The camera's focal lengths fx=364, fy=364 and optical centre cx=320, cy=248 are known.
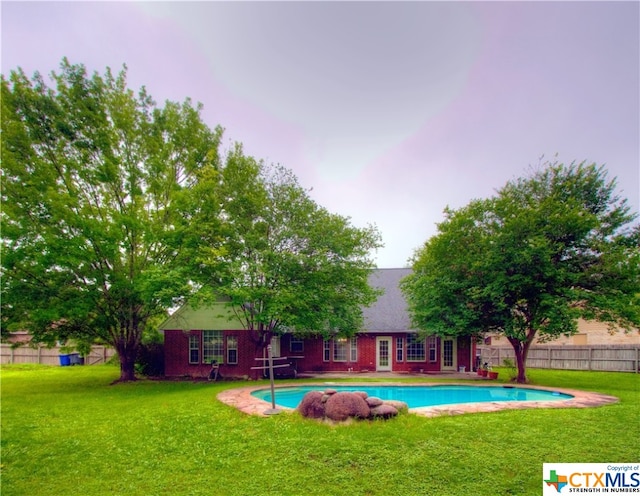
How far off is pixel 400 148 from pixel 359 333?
38.4 feet

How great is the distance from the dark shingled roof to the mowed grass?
1251 cm

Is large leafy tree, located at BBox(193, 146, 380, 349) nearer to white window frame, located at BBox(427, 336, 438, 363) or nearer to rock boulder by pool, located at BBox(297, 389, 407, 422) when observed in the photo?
white window frame, located at BBox(427, 336, 438, 363)

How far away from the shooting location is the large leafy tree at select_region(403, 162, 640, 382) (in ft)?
46.8

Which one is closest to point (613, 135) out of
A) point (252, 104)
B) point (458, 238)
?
point (458, 238)

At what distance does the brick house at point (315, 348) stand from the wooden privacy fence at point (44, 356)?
10.0 meters

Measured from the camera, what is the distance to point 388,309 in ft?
77.5

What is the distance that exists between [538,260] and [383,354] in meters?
10.7

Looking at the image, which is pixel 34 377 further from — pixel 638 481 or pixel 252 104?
pixel 638 481

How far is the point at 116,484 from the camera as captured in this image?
5.68 m

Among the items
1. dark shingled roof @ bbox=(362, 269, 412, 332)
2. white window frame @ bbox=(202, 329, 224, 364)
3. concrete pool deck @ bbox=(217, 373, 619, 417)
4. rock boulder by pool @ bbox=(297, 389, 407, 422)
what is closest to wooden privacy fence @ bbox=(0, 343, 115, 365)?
white window frame @ bbox=(202, 329, 224, 364)

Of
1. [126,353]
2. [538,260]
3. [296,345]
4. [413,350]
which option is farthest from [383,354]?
[126,353]

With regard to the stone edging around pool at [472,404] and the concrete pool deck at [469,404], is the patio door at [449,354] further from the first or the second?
the stone edging around pool at [472,404]

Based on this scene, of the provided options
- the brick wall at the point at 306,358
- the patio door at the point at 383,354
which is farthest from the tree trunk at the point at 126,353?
the patio door at the point at 383,354

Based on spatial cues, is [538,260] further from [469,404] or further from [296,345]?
[296,345]
